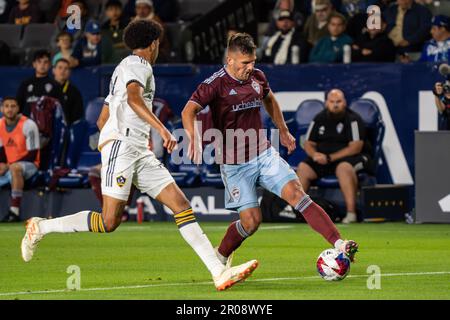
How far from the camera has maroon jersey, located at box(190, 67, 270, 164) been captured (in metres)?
11.2

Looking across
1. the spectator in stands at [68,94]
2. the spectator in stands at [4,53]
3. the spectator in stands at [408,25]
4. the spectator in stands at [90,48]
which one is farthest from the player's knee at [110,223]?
the spectator in stands at [4,53]

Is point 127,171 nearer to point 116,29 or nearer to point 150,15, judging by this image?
point 150,15

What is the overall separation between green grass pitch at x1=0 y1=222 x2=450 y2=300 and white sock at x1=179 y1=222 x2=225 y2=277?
21 cm

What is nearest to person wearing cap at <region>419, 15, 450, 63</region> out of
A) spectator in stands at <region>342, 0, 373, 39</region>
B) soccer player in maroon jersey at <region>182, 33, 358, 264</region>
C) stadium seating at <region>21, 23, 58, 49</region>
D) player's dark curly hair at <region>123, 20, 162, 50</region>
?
spectator in stands at <region>342, 0, 373, 39</region>

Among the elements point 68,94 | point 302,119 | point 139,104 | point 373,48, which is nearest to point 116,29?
point 68,94

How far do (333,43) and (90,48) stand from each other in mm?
3780

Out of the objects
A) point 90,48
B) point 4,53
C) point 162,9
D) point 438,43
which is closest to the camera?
point 438,43

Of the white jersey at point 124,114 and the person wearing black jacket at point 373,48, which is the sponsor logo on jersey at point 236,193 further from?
the person wearing black jacket at point 373,48

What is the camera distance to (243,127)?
11.3 m

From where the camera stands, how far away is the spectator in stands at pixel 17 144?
19344 millimetres

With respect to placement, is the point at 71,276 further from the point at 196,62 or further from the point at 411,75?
the point at 196,62

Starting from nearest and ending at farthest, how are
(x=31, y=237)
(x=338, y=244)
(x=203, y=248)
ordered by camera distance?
(x=203, y=248) → (x=338, y=244) → (x=31, y=237)

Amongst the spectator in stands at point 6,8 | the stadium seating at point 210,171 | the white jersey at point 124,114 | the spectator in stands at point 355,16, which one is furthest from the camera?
the spectator in stands at point 6,8

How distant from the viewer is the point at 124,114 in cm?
1087
